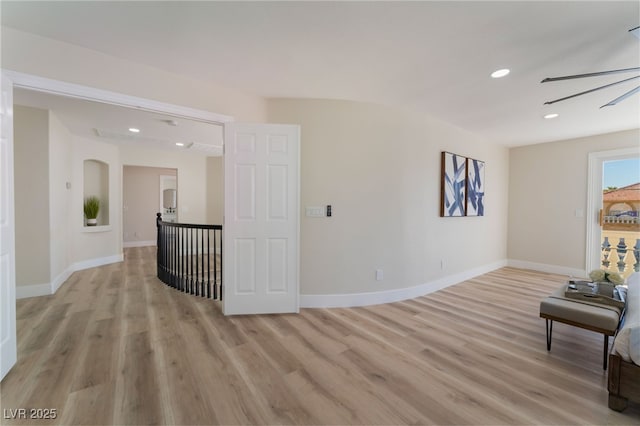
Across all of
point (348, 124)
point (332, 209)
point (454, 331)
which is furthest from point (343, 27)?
point (454, 331)

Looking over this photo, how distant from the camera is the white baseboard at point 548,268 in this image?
15.7 ft

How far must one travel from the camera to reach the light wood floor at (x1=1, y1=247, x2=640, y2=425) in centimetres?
159

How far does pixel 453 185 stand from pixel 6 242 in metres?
5.00

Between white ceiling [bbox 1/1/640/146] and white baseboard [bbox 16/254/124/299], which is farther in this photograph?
white baseboard [bbox 16/254/124/299]

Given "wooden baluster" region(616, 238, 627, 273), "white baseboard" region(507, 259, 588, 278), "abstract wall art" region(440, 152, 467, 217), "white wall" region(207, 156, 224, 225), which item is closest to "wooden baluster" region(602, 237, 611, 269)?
"wooden baluster" region(616, 238, 627, 273)

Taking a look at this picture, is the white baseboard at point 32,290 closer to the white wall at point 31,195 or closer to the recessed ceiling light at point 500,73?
the white wall at point 31,195

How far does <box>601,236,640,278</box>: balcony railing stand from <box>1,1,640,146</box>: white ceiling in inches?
103

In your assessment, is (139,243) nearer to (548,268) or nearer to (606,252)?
(548,268)

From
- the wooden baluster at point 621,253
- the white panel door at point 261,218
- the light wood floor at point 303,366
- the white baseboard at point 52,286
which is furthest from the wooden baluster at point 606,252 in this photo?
the white baseboard at point 52,286

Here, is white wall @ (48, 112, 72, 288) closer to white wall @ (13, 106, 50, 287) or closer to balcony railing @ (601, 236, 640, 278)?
white wall @ (13, 106, 50, 287)

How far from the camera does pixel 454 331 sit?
8.68 feet

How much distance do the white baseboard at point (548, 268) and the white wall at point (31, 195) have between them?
26.5ft

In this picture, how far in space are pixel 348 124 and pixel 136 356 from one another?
315cm

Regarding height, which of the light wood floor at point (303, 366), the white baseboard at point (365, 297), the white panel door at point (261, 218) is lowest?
the light wood floor at point (303, 366)
